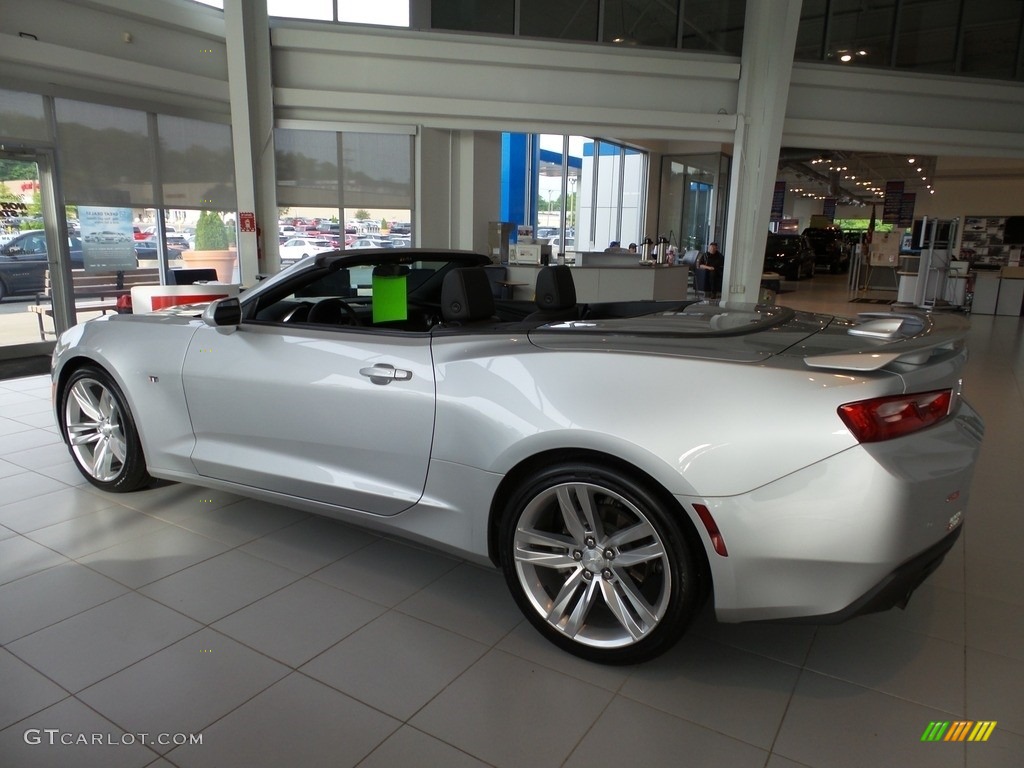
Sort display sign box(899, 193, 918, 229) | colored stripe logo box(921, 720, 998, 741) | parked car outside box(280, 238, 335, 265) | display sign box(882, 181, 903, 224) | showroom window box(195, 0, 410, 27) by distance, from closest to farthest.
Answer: colored stripe logo box(921, 720, 998, 741)
showroom window box(195, 0, 410, 27)
parked car outside box(280, 238, 335, 265)
display sign box(899, 193, 918, 229)
display sign box(882, 181, 903, 224)

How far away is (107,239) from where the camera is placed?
801 centimetres

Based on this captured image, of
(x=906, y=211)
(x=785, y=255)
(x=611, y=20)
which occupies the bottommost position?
(x=785, y=255)

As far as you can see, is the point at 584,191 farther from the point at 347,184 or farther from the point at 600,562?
the point at 600,562

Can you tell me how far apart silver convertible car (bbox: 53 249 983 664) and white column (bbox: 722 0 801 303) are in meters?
8.57

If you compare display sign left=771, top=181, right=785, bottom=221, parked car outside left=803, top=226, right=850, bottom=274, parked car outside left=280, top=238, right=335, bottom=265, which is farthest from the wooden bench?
parked car outside left=803, top=226, right=850, bottom=274

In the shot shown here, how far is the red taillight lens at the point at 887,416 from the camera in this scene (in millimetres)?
1694

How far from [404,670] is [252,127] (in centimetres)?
839

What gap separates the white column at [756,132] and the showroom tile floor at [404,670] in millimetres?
8332

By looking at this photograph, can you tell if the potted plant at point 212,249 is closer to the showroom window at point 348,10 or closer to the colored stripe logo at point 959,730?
the showroom window at point 348,10

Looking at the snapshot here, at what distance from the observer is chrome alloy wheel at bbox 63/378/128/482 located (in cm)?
329

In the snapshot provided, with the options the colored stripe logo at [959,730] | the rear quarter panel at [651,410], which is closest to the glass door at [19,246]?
the rear quarter panel at [651,410]

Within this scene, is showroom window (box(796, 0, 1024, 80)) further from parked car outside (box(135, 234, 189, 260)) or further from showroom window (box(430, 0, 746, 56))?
parked car outside (box(135, 234, 189, 260))

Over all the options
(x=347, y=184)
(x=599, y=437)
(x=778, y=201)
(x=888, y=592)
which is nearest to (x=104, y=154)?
(x=347, y=184)

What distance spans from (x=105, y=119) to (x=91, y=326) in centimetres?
573
